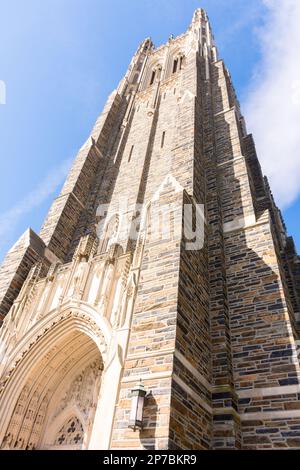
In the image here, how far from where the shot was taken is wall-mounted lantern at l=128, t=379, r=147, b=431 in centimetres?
434

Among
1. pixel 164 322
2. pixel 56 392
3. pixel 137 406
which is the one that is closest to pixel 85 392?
pixel 56 392

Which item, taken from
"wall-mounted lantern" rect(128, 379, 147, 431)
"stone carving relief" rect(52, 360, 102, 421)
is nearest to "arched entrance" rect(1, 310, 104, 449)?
"stone carving relief" rect(52, 360, 102, 421)

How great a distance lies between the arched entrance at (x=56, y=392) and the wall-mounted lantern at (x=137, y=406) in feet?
8.73

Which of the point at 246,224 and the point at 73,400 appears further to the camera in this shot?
the point at 246,224

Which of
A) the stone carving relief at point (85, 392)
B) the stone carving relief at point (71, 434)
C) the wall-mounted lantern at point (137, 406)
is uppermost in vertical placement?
the stone carving relief at point (85, 392)

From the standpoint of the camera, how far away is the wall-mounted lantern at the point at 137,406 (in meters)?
4.34

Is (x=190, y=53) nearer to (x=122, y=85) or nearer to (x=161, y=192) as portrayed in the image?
(x=122, y=85)

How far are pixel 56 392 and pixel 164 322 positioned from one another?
423 centimetres

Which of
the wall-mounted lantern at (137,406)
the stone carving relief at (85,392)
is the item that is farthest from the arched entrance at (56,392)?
the wall-mounted lantern at (137,406)

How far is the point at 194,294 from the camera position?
6594 mm

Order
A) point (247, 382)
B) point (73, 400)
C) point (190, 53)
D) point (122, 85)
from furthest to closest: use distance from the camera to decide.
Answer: point (122, 85) < point (190, 53) < point (73, 400) < point (247, 382)

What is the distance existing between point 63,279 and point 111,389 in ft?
13.4

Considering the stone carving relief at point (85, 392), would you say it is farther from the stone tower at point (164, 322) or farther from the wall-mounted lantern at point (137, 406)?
the wall-mounted lantern at point (137, 406)
